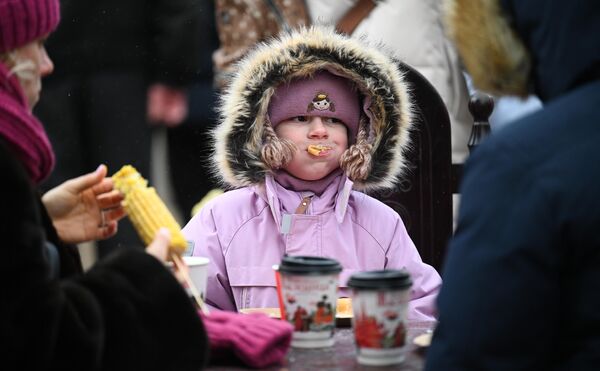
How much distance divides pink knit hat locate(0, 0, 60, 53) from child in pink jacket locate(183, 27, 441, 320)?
1.40 metres

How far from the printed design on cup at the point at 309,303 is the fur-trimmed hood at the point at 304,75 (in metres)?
1.25

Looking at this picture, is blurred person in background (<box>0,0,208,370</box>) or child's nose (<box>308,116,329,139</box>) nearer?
blurred person in background (<box>0,0,208,370</box>)

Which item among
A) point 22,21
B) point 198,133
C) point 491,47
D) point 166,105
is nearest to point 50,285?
point 22,21

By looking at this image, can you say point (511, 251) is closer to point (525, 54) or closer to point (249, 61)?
point (525, 54)

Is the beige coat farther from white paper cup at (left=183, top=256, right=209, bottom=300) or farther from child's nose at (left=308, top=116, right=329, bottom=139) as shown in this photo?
white paper cup at (left=183, top=256, right=209, bottom=300)

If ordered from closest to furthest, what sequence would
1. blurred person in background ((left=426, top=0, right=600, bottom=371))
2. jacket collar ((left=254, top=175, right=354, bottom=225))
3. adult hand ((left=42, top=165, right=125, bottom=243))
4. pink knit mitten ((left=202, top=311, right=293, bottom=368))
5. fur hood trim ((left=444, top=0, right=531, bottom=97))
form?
1. blurred person in background ((left=426, top=0, right=600, bottom=371))
2. fur hood trim ((left=444, top=0, right=531, bottom=97))
3. pink knit mitten ((left=202, top=311, right=293, bottom=368))
4. adult hand ((left=42, top=165, right=125, bottom=243))
5. jacket collar ((left=254, top=175, right=354, bottom=225))

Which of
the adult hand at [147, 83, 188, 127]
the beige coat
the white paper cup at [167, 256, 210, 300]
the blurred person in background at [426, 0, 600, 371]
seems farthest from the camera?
the adult hand at [147, 83, 188, 127]

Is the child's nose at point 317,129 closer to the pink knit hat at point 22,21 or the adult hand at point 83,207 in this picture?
the adult hand at point 83,207

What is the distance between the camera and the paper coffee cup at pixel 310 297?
8.41 ft

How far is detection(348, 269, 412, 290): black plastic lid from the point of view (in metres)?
2.44

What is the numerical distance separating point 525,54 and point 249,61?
1.75 metres

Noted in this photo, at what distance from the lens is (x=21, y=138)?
2334 millimetres

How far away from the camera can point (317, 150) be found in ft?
12.5

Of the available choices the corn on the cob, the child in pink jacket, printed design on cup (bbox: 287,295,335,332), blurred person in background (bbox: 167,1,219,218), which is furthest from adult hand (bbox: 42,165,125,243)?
blurred person in background (bbox: 167,1,219,218)
